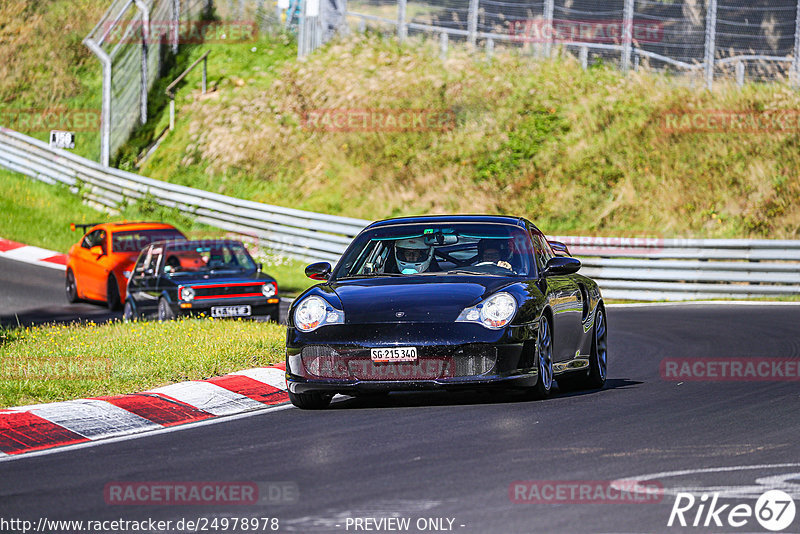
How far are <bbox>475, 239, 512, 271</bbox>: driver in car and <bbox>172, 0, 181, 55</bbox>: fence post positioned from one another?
89.3ft

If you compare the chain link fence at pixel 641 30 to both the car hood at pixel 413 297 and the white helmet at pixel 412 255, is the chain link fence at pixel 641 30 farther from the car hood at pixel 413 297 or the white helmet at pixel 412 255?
the car hood at pixel 413 297

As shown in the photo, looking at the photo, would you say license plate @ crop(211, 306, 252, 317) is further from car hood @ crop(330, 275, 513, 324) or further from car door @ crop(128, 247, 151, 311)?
car hood @ crop(330, 275, 513, 324)

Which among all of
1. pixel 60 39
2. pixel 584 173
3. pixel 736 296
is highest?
pixel 60 39

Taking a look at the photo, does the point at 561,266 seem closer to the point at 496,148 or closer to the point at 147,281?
the point at 147,281

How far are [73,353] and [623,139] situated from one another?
19574mm

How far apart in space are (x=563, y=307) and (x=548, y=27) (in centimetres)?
2272

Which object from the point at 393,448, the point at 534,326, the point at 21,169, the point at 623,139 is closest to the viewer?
the point at 393,448

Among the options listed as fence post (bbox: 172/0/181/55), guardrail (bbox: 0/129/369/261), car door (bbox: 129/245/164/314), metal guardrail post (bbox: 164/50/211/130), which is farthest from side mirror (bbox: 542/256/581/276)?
fence post (bbox: 172/0/181/55)

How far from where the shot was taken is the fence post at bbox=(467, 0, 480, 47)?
31344 mm

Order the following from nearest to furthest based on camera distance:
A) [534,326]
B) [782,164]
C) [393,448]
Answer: [393,448] → [534,326] → [782,164]

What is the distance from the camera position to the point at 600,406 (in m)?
9.27

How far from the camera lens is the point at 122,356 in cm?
1182

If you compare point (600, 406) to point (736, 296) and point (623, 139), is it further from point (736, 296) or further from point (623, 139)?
point (623, 139)

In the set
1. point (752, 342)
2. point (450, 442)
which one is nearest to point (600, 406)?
point (450, 442)
